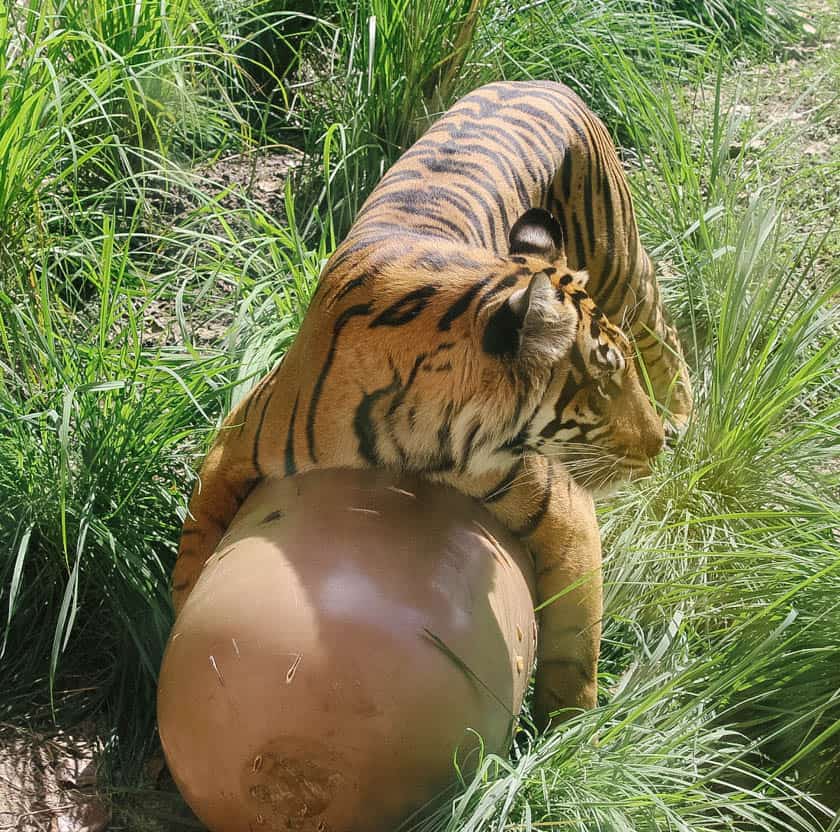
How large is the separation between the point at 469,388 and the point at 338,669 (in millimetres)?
630

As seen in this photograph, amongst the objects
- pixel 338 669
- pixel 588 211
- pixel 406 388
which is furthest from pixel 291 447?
pixel 588 211

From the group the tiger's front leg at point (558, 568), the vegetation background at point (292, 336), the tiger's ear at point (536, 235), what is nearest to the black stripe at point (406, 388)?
the tiger's front leg at point (558, 568)

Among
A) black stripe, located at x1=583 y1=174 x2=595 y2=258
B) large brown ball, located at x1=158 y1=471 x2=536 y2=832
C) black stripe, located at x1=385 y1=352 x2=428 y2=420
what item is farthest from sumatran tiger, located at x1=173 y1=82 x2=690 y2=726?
black stripe, located at x1=583 y1=174 x2=595 y2=258

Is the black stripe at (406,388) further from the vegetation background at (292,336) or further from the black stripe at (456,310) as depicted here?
the vegetation background at (292,336)

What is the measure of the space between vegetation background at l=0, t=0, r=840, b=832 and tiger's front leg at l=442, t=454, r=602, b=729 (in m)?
0.14

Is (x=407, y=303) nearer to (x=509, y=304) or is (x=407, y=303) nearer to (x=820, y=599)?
(x=509, y=304)

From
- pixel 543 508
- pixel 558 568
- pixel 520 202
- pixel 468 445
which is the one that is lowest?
pixel 558 568

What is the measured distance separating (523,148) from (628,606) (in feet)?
4.21

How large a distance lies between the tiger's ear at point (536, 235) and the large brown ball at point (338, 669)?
706 millimetres

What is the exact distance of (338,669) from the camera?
2.22 meters

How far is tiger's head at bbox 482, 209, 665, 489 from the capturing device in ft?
7.70

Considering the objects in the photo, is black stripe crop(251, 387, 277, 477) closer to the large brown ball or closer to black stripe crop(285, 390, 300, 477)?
black stripe crop(285, 390, 300, 477)

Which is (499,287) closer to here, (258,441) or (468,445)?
(468,445)

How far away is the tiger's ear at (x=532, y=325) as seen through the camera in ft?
7.54
